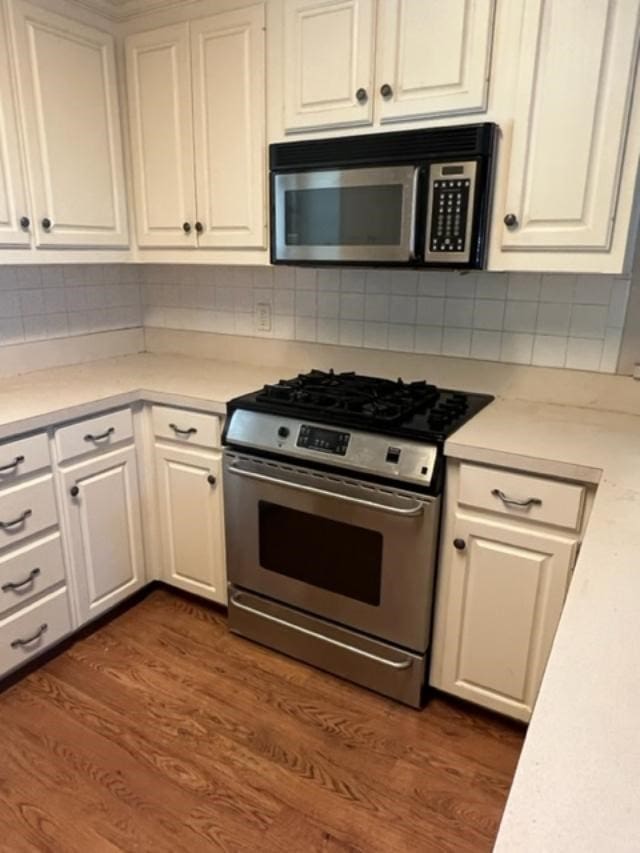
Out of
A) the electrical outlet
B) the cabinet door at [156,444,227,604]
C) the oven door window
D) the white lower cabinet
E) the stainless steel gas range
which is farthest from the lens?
the electrical outlet

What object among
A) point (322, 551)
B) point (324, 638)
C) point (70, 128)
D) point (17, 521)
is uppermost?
point (70, 128)

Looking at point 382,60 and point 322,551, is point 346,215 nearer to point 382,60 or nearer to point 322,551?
point 382,60

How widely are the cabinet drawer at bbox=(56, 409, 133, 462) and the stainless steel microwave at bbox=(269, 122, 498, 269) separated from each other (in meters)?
0.82

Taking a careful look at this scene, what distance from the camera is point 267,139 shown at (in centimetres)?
202

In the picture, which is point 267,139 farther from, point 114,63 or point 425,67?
point 114,63

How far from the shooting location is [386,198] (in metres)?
1.77

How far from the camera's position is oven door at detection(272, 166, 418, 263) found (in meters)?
1.75

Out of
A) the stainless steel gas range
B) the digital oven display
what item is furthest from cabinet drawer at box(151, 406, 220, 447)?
the digital oven display

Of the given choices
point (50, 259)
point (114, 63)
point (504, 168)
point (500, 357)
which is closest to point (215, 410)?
point (50, 259)

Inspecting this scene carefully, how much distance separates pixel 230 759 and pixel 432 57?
2102mm

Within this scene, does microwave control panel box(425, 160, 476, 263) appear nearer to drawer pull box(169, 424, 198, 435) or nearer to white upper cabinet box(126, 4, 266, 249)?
white upper cabinet box(126, 4, 266, 249)

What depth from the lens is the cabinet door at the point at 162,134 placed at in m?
2.15

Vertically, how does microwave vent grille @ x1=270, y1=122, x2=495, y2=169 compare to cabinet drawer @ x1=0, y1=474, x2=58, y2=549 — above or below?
above

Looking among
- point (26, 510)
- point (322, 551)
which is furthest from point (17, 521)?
point (322, 551)
